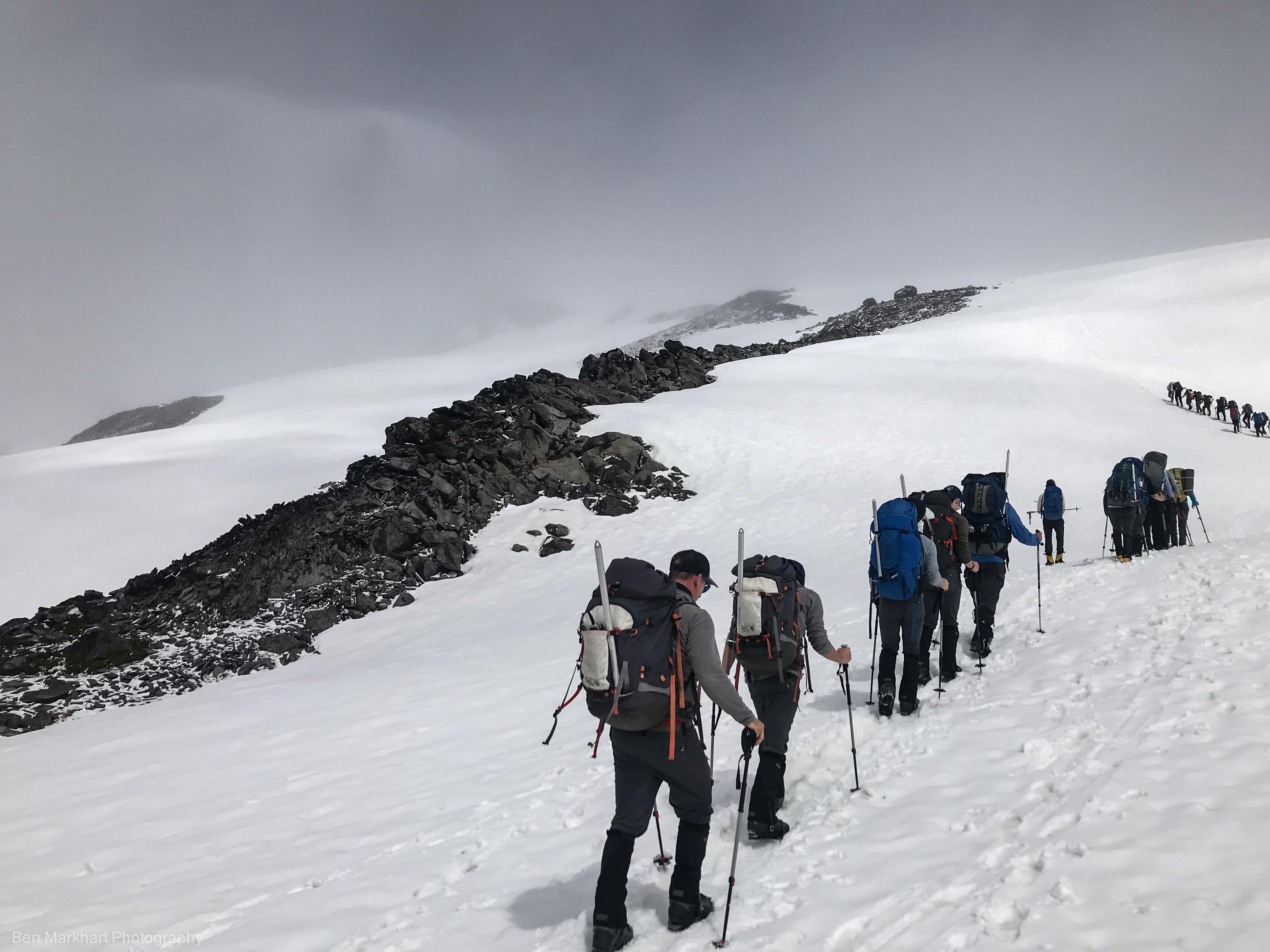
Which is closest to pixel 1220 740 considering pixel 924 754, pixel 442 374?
pixel 924 754

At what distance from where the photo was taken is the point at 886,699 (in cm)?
784

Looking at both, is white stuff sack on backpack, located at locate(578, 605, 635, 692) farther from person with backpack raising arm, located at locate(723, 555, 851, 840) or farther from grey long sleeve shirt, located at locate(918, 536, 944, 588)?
grey long sleeve shirt, located at locate(918, 536, 944, 588)

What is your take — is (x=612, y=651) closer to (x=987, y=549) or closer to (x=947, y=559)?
(x=947, y=559)

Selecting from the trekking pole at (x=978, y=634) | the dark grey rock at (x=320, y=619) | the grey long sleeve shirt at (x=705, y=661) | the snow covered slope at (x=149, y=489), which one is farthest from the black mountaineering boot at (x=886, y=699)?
the snow covered slope at (x=149, y=489)

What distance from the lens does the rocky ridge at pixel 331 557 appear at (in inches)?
603

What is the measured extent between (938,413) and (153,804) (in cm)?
3099

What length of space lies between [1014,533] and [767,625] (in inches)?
246

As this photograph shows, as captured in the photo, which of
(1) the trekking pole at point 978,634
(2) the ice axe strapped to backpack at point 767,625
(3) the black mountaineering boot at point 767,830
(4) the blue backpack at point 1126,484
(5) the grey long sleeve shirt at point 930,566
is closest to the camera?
(3) the black mountaineering boot at point 767,830

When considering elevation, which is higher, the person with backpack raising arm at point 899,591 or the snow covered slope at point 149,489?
the snow covered slope at point 149,489

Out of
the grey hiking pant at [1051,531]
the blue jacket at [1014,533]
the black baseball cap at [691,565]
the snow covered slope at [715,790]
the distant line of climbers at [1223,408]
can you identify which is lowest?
the snow covered slope at [715,790]

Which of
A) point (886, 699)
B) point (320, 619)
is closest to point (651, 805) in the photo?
point (886, 699)

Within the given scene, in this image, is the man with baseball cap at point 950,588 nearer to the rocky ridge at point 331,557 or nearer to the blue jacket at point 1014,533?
the blue jacket at point 1014,533

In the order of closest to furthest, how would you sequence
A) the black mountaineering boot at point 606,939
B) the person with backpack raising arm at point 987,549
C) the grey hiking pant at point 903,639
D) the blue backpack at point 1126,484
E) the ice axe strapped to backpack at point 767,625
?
the black mountaineering boot at point 606,939, the ice axe strapped to backpack at point 767,625, the grey hiking pant at point 903,639, the person with backpack raising arm at point 987,549, the blue backpack at point 1126,484

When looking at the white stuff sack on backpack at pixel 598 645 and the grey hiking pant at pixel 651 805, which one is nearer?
the white stuff sack on backpack at pixel 598 645
